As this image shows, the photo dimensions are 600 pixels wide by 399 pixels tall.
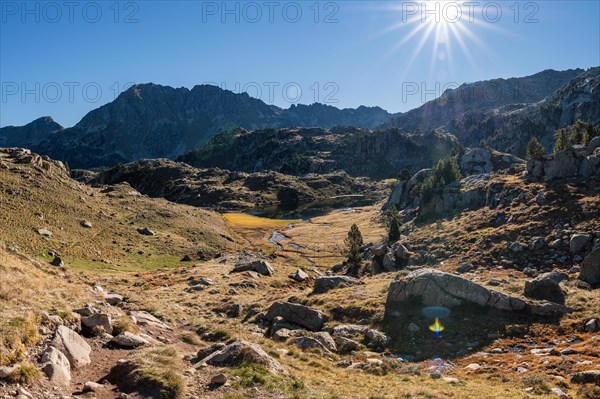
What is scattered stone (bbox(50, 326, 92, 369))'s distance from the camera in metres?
16.0

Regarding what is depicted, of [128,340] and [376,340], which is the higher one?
[128,340]

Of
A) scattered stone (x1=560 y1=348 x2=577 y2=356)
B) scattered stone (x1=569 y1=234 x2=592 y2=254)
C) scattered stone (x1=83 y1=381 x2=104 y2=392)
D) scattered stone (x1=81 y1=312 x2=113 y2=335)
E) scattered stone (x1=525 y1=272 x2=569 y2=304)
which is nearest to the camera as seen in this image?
scattered stone (x1=83 y1=381 x2=104 y2=392)

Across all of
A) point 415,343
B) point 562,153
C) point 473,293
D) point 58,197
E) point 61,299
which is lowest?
point 415,343

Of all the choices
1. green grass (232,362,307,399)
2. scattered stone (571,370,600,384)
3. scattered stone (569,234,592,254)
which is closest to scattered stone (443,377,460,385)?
scattered stone (571,370,600,384)

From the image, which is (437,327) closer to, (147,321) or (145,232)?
(147,321)

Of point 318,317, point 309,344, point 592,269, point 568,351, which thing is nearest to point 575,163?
point 592,269

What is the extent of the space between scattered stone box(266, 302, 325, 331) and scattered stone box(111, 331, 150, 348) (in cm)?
1285

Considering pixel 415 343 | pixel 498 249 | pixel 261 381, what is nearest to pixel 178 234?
pixel 498 249

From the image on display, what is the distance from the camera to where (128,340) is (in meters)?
19.3

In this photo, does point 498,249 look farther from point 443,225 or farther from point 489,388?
point 489,388

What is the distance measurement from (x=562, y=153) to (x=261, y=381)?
67.5 metres

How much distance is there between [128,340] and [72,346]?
9.66 ft

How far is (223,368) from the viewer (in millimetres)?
16750

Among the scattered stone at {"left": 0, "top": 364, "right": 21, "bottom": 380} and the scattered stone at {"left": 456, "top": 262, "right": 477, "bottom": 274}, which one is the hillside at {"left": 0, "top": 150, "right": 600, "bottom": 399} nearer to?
the scattered stone at {"left": 0, "top": 364, "right": 21, "bottom": 380}
